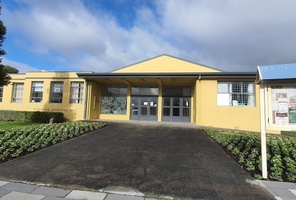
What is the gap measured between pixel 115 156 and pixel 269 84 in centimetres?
488

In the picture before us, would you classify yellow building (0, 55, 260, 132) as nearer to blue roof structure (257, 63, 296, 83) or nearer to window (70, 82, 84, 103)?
window (70, 82, 84, 103)

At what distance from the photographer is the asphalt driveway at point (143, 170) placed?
3.29 meters

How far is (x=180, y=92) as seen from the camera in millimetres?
14844

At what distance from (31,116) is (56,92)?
122 inches

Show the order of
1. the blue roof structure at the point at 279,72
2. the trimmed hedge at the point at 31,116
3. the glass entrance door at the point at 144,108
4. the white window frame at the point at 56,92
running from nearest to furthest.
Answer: the blue roof structure at the point at 279,72, the trimmed hedge at the point at 31,116, the glass entrance door at the point at 144,108, the white window frame at the point at 56,92

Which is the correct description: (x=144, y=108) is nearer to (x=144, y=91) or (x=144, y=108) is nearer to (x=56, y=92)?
(x=144, y=91)

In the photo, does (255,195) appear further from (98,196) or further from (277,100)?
(98,196)

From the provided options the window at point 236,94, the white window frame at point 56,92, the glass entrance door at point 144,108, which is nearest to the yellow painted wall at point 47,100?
the white window frame at point 56,92

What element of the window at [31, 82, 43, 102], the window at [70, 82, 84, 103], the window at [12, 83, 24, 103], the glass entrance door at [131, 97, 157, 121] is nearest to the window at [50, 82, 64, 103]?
the window at [70, 82, 84, 103]

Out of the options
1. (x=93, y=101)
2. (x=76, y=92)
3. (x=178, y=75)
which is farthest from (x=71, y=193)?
(x=76, y=92)

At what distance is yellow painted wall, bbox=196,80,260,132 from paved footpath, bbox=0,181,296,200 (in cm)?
880

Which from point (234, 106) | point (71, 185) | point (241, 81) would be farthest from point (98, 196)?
point (241, 81)

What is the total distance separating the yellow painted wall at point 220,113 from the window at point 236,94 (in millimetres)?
318

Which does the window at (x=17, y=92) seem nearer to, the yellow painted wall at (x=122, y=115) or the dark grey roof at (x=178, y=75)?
the dark grey roof at (x=178, y=75)
